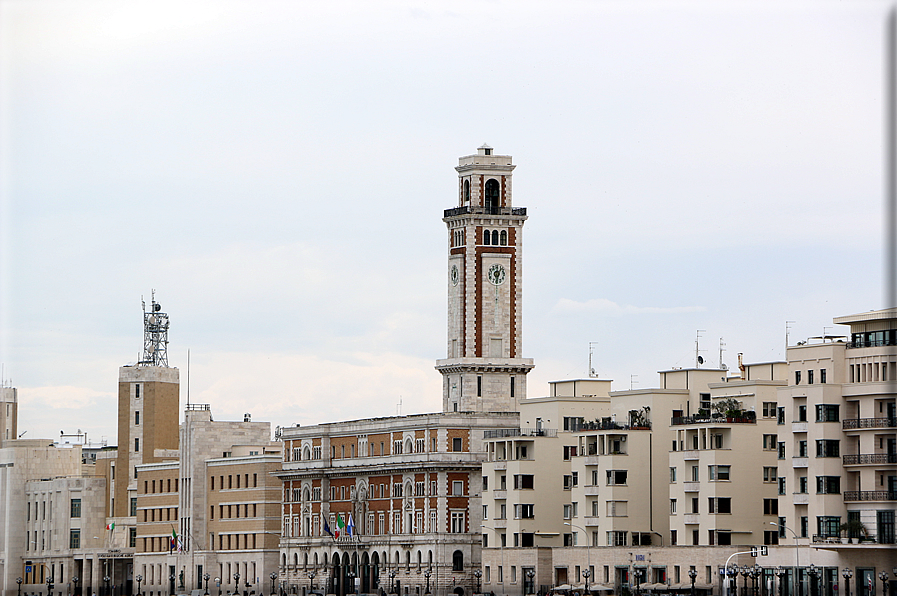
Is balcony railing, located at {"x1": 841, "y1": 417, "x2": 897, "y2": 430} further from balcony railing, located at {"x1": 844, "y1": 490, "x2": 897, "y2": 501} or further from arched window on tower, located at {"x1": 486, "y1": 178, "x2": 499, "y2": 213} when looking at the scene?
arched window on tower, located at {"x1": 486, "y1": 178, "x2": 499, "y2": 213}

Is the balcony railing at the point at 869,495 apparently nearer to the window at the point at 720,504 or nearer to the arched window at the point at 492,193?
the window at the point at 720,504

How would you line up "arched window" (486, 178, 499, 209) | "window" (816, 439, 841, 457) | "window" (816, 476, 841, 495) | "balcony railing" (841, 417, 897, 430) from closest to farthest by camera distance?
"balcony railing" (841, 417, 897, 430) → "window" (816, 476, 841, 495) → "window" (816, 439, 841, 457) → "arched window" (486, 178, 499, 209)

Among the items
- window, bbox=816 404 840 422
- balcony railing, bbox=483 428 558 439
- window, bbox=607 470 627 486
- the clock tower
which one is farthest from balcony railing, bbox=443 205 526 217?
window, bbox=816 404 840 422

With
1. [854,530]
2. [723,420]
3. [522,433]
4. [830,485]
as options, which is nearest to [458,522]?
[522,433]

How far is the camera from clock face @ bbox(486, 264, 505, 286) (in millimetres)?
179375

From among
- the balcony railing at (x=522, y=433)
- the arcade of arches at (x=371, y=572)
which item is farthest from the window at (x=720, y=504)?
the arcade of arches at (x=371, y=572)

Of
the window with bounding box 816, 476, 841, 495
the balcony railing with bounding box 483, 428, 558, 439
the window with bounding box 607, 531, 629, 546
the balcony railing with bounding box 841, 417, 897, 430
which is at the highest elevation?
the balcony railing with bounding box 483, 428, 558, 439

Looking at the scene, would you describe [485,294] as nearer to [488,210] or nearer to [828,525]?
[488,210]

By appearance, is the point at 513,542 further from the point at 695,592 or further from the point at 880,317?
the point at 880,317

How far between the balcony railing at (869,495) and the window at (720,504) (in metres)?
12.0

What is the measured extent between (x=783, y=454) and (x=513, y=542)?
31139mm

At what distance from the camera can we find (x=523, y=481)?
15875cm

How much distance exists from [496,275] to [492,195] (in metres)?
7.80

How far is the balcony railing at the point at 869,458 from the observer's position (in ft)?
419
